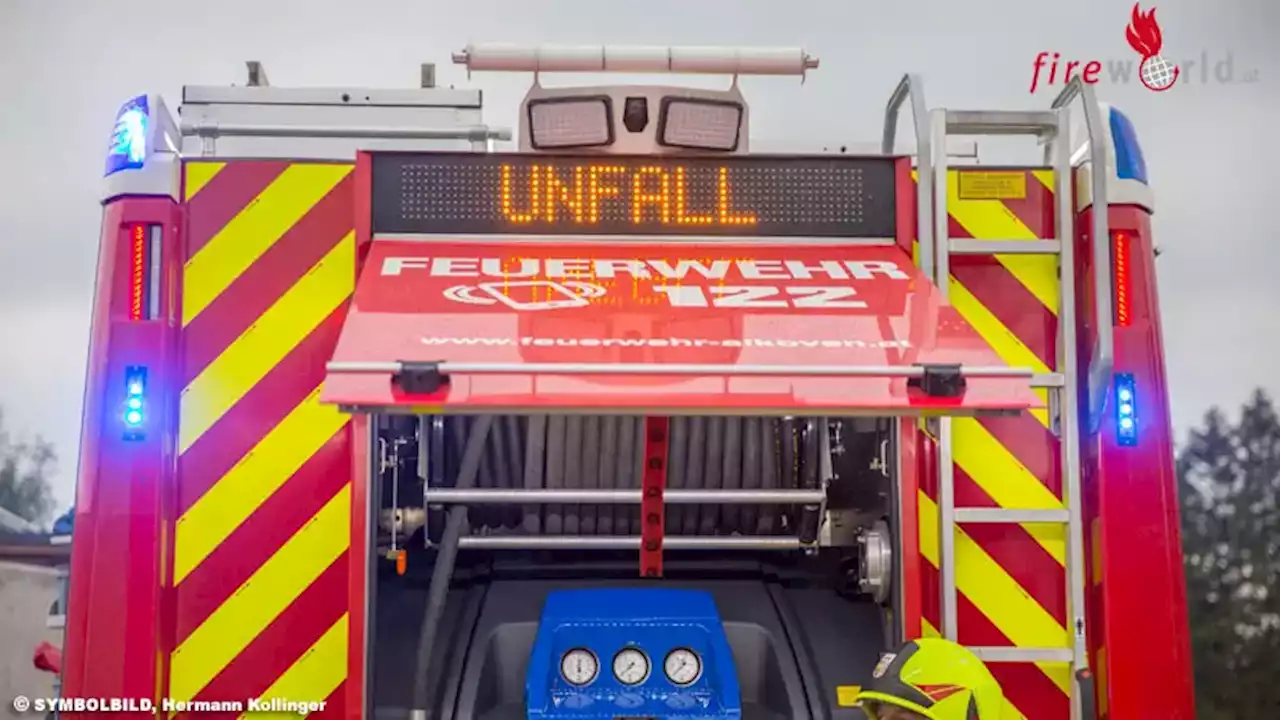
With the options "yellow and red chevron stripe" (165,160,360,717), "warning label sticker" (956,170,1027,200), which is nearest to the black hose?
"yellow and red chevron stripe" (165,160,360,717)

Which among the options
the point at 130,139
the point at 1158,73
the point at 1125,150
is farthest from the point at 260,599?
the point at 1158,73

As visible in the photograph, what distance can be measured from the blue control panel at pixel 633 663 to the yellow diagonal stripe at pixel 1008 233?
103 centimetres

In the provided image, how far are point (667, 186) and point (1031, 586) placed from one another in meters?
1.18

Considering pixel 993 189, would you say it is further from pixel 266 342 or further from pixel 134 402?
pixel 134 402

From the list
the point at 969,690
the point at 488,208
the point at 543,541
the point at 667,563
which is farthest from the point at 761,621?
the point at 488,208

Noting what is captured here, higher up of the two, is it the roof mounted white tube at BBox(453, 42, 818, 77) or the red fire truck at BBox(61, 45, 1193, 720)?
the roof mounted white tube at BBox(453, 42, 818, 77)

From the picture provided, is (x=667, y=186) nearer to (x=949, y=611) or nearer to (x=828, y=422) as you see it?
(x=828, y=422)

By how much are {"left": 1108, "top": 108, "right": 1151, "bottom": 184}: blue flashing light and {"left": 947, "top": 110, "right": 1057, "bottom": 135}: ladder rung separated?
0.13 meters

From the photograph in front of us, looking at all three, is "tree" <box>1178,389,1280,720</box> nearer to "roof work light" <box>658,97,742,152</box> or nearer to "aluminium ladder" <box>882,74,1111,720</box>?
"aluminium ladder" <box>882,74,1111,720</box>

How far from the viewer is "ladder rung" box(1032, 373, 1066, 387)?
2.55 metres

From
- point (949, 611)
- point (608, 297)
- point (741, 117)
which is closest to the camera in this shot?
point (608, 297)

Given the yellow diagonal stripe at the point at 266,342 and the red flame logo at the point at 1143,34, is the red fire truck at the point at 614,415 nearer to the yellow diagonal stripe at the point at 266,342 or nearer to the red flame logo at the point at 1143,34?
the yellow diagonal stripe at the point at 266,342

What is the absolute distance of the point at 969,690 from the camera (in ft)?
6.36

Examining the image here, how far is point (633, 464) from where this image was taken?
2926 mm
